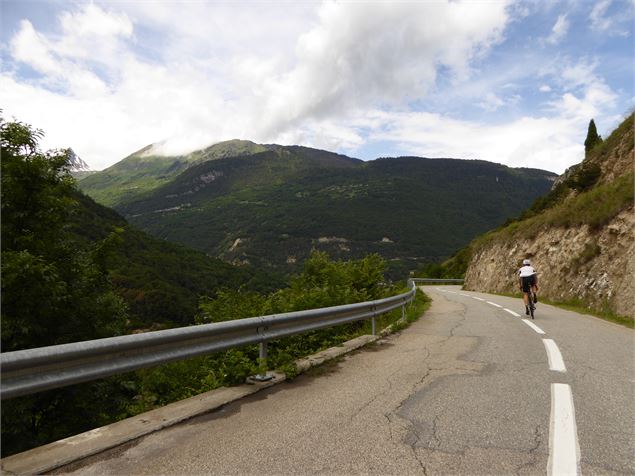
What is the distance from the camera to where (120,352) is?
157 inches

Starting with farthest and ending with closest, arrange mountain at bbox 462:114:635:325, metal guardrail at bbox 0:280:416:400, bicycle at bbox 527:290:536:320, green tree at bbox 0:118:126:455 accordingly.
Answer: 1. mountain at bbox 462:114:635:325
2. bicycle at bbox 527:290:536:320
3. green tree at bbox 0:118:126:455
4. metal guardrail at bbox 0:280:416:400

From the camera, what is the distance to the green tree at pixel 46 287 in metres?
7.98

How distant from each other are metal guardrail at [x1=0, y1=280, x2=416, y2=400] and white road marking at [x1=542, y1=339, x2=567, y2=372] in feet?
12.5

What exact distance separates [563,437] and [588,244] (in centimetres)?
1881

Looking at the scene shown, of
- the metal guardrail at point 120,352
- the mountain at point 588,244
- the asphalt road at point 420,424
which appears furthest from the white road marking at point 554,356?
the mountain at point 588,244

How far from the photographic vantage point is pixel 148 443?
3621 millimetres

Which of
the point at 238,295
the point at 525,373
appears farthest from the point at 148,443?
the point at 238,295

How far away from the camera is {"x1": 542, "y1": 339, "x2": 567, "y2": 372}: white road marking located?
21.4ft

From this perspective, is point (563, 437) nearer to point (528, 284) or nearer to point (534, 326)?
point (534, 326)

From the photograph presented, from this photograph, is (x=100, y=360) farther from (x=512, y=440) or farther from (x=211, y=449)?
(x=512, y=440)

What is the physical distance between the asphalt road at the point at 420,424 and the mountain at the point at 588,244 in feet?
31.1

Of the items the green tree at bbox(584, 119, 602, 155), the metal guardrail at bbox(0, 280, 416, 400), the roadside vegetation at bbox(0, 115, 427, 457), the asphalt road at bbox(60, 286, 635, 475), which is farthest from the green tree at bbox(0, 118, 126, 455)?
the green tree at bbox(584, 119, 602, 155)

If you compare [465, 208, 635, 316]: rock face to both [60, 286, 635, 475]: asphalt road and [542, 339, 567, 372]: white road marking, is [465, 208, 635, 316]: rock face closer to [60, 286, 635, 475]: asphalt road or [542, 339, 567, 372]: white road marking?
[542, 339, 567, 372]: white road marking

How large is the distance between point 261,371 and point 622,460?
146 inches
